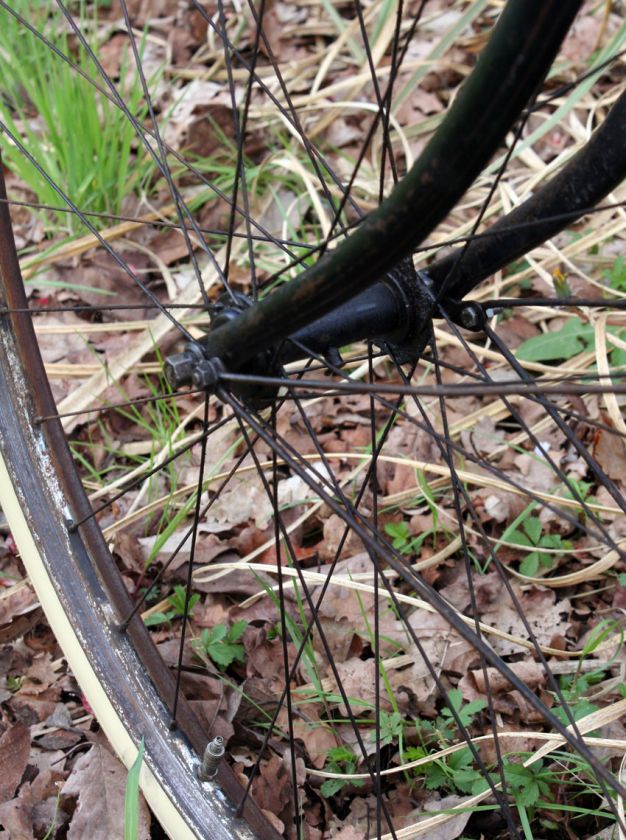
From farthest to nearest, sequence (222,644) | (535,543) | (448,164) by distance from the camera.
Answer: (535,543) < (222,644) < (448,164)

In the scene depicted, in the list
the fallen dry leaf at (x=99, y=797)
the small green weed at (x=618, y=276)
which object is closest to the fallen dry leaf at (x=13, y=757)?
the fallen dry leaf at (x=99, y=797)

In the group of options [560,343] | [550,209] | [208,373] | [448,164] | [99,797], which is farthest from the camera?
[560,343]

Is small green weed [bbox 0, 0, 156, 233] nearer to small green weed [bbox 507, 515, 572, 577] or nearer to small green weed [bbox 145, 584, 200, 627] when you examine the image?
small green weed [bbox 145, 584, 200, 627]

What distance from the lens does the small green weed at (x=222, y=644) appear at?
5.17 feet

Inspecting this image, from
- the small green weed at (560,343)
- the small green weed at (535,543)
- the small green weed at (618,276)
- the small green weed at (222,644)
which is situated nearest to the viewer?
the small green weed at (222,644)

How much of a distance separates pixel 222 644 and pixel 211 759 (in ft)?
1.15

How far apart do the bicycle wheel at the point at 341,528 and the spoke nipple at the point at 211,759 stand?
1cm

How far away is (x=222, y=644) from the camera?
160 cm

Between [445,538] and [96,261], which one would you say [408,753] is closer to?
[445,538]

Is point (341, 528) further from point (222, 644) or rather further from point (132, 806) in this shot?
point (132, 806)

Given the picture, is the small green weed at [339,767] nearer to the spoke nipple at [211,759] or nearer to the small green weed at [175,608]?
the spoke nipple at [211,759]

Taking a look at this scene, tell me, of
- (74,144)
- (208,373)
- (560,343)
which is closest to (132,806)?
(208,373)

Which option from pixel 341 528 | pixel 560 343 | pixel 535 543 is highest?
pixel 560 343

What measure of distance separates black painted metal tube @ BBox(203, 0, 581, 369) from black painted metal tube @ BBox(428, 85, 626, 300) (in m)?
0.30
